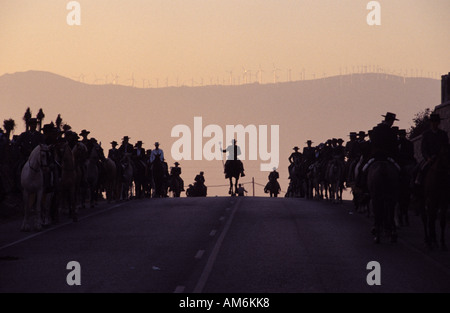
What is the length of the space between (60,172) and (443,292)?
13.7 meters

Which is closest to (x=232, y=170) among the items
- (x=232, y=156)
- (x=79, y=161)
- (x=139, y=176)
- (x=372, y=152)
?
(x=232, y=156)

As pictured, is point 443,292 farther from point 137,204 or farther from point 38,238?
point 137,204

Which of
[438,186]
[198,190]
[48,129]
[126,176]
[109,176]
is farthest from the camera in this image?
[198,190]

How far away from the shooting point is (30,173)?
22.9 meters

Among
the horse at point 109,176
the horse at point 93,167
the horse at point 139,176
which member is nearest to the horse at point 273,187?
the horse at point 139,176

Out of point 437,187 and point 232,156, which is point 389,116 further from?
point 232,156

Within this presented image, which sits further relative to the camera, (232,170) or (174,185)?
(174,185)

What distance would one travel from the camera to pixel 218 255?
18062mm

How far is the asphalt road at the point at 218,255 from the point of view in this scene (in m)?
14.4

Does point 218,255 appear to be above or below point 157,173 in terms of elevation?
below

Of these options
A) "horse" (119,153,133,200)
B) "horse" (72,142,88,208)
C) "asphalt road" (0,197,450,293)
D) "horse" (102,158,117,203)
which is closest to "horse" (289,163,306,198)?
"horse" (119,153,133,200)

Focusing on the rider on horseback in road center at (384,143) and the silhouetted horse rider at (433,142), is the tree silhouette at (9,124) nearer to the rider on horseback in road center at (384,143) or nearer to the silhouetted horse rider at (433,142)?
the rider on horseback in road center at (384,143)

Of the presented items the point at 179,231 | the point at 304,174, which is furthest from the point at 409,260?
the point at 304,174

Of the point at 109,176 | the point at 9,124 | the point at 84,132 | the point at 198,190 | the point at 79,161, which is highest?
the point at 9,124
